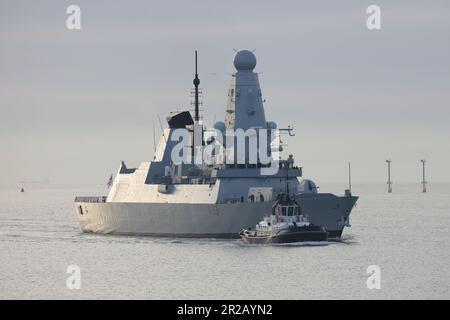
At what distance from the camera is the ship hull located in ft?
271

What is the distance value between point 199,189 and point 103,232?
13.9 meters

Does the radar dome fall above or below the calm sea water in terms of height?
above

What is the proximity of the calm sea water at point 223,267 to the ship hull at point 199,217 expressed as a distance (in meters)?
1.38

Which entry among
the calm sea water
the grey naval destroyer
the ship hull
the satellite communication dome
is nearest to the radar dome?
the grey naval destroyer

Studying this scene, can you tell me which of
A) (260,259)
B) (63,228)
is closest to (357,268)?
(260,259)

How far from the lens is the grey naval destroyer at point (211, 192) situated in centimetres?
8344

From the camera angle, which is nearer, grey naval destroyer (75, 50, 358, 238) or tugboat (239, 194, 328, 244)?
tugboat (239, 194, 328, 244)

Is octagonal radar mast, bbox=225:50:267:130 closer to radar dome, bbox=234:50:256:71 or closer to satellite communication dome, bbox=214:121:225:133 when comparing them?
radar dome, bbox=234:50:256:71

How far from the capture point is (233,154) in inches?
3428

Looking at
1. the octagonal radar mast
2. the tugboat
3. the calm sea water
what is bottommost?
the calm sea water

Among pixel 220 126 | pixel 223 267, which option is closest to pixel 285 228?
pixel 223 267

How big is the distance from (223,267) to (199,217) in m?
16.8

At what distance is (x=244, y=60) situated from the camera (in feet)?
295
